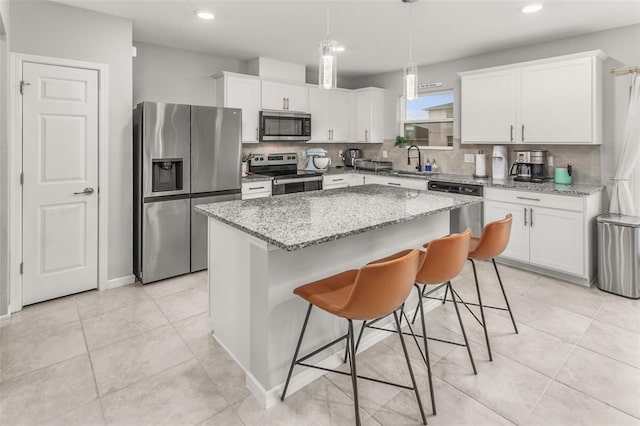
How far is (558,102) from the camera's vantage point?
12.7 feet

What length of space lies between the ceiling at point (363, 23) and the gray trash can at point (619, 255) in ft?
6.27

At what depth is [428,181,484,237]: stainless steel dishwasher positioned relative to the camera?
4.32 metres

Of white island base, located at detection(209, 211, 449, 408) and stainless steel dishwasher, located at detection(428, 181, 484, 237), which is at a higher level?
stainless steel dishwasher, located at detection(428, 181, 484, 237)

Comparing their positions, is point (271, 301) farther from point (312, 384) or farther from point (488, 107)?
point (488, 107)

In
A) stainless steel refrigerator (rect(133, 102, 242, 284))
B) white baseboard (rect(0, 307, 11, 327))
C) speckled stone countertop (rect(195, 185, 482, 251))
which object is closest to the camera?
speckled stone countertop (rect(195, 185, 482, 251))

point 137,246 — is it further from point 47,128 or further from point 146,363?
point 146,363

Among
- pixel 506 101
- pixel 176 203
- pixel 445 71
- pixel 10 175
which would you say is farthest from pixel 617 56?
pixel 10 175

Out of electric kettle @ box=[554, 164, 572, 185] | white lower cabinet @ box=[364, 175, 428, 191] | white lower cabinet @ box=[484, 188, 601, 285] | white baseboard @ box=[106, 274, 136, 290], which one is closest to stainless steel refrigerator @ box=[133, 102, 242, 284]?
white baseboard @ box=[106, 274, 136, 290]

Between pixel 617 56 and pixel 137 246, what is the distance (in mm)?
5237

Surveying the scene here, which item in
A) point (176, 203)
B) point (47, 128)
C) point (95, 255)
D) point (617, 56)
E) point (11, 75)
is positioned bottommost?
point (95, 255)

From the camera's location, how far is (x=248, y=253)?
78.5 inches

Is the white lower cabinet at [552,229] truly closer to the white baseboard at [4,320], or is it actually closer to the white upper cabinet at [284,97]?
the white upper cabinet at [284,97]

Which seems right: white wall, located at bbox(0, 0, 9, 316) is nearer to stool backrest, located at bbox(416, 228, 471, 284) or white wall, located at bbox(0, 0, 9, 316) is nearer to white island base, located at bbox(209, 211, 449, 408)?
white island base, located at bbox(209, 211, 449, 408)

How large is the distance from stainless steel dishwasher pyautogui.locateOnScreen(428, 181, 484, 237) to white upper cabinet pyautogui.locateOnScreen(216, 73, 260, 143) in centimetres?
248
